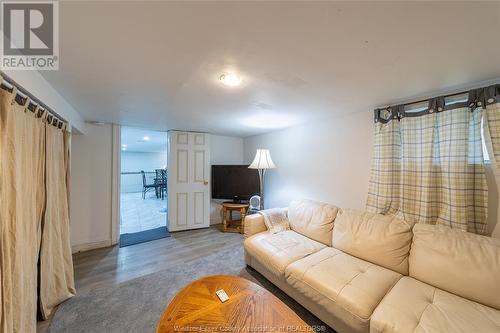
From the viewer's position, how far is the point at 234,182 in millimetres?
3916

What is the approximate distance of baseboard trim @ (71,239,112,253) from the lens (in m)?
2.78

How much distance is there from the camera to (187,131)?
374 cm

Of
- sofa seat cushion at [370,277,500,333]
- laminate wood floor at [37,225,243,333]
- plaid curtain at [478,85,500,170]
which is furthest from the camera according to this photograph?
laminate wood floor at [37,225,243,333]

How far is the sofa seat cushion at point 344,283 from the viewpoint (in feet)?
4.08

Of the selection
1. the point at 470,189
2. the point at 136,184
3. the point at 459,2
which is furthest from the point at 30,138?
the point at 136,184

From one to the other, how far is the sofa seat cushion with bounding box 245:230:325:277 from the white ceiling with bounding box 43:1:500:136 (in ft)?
5.31

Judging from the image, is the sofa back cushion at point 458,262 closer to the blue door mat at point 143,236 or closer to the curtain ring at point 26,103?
the curtain ring at point 26,103

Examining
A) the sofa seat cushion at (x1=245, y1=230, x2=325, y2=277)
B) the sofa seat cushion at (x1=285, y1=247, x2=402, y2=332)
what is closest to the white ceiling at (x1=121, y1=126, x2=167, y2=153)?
the sofa seat cushion at (x1=245, y1=230, x2=325, y2=277)

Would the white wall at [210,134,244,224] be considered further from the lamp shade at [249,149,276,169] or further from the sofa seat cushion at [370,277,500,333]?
the sofa seat cushion at [370,277,500,333]

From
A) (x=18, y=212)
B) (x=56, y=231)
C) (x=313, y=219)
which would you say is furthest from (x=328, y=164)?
(x=56, y=231)

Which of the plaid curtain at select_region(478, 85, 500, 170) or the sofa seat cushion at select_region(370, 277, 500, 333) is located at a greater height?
the plaid curtain at select_region(478, 85, 500, 170)

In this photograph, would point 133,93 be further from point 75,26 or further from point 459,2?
point 459,2

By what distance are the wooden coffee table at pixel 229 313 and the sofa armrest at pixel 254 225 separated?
102 centimetres

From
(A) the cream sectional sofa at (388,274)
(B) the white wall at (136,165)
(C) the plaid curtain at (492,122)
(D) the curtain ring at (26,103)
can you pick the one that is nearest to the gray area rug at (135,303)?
(A) the cream sectional sofa at (388,274)
